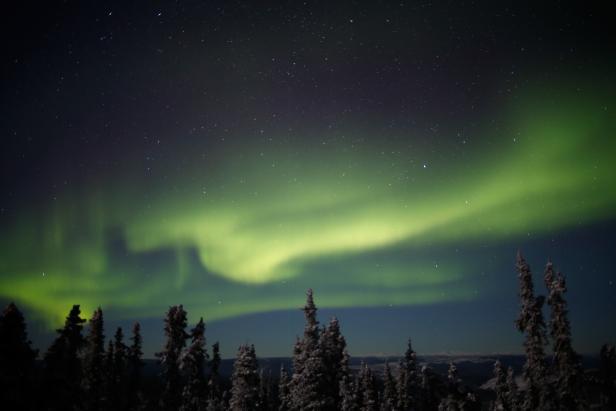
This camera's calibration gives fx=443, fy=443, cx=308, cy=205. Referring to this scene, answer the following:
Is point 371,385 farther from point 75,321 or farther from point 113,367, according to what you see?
point 75,321

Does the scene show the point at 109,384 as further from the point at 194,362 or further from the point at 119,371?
the point at 194,362

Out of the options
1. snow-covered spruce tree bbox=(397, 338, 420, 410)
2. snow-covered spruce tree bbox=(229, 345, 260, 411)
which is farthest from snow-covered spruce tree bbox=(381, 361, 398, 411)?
snow-covered spruce tree bbox=(229, 345, 260, 411)

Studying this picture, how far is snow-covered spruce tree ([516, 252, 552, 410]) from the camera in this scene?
36.2 metres

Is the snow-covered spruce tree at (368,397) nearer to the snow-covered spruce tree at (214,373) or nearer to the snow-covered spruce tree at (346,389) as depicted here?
the snow-covered spruce tree at (346,389)

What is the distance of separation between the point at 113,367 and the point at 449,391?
46.7 meters

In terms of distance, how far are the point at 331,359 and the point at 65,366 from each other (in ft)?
74.1

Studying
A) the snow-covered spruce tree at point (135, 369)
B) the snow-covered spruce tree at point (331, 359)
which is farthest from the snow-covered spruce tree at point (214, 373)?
the snow-covered spruce tree at point (331, 359)

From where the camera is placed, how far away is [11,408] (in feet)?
74.6

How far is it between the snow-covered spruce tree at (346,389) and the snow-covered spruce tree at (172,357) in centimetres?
1848

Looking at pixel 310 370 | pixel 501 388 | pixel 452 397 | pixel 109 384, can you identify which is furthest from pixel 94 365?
pixel 501 388

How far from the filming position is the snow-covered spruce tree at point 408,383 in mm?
63219

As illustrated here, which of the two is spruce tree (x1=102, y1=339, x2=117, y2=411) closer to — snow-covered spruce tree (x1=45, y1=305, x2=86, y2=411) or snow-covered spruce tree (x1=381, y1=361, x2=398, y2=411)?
snow-covered spruce tree (x1=45, y1=305, x2=86, y2=411)

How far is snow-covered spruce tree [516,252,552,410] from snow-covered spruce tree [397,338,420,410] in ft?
85.2

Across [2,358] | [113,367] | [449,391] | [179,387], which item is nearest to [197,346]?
[179,387]
